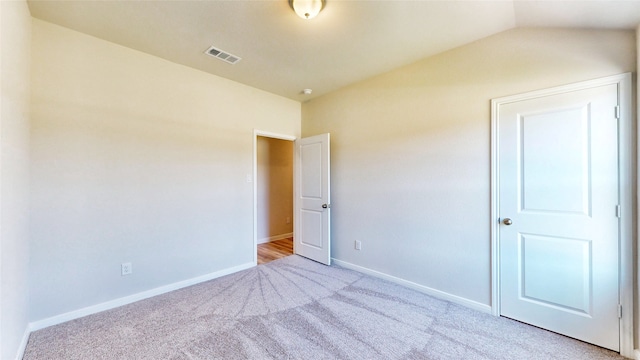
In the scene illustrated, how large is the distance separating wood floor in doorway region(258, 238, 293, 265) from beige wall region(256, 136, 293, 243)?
271mm

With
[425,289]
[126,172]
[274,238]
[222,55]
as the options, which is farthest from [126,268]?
[425,289]

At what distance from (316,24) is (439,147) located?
5.73ft

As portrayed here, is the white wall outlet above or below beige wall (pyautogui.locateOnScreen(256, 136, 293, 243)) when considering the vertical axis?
below

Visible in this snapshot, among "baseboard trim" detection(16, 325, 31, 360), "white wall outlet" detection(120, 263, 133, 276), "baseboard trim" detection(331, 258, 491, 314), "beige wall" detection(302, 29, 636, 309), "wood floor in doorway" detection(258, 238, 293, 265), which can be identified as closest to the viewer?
"baseboard trim" detection(16, 325, 31, 360)

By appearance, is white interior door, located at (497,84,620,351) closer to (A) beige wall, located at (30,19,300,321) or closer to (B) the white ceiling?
(B) the white ceiling

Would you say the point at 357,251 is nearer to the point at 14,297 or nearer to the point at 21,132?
the point at 14,297

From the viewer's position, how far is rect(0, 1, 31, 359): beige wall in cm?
147

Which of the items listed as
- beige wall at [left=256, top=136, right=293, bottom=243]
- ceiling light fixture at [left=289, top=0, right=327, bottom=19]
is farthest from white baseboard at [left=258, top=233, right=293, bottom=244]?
ceiling light fixture at [left=289, top=0, right=327, bottom=19]

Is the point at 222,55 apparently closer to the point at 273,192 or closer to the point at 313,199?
the point at 313,199

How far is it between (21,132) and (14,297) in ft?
3.88

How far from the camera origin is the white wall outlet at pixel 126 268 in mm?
2496

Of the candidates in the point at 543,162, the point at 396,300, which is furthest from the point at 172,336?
the point at 543,162

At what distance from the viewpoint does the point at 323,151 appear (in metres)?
3.70

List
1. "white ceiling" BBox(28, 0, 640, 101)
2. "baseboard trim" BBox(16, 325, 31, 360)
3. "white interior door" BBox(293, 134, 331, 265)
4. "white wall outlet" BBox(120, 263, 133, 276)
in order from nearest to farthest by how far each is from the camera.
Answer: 1. "baseboard trim" BBox(16, 325, 31, 360)
2. "white ceiling" BBox(28, 0, 640, 101)
3. "white wall outlet" BBox(120, 263, 133, 276)
4. "white interior door" BBox(293, 134, 331, 265)
